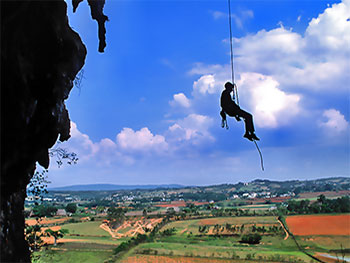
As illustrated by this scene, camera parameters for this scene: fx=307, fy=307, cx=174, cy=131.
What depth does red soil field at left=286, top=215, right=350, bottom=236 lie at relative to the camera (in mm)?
58638

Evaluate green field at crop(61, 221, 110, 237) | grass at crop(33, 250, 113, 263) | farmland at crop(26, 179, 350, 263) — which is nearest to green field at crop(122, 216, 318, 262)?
farmland at crop(26, 179, 350, 263)

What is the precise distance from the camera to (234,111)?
6160 millimetres

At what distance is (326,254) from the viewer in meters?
46.3

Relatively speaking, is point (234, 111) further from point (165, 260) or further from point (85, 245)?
point (85, 245)

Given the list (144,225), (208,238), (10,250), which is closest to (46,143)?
(10,250)

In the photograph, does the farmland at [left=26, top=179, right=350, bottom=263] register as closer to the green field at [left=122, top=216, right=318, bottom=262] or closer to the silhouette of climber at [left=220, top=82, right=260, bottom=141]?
the green field at [left=122, top=216, right=318, bottom=262]

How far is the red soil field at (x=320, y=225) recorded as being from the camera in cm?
5864

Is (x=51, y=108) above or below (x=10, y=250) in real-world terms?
above

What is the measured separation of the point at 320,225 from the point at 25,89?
2814 inches

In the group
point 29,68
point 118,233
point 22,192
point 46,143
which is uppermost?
point 29,68

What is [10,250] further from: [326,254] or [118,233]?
[118,233]

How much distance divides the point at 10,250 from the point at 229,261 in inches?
1584

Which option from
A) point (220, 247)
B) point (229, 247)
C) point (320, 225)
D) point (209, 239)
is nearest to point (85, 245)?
point (209, 239)

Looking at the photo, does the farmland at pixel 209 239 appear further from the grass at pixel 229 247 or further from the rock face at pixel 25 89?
the rock face at pixel 25 89
